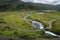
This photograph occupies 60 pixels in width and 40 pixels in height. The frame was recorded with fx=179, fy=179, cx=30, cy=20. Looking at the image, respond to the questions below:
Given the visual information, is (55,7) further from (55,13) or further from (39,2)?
(39,2)

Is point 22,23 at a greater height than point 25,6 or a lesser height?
lesser

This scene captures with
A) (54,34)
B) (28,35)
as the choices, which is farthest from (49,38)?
(28,35)

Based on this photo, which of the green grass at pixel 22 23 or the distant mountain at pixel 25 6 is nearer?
the green grass at pixel 22 23

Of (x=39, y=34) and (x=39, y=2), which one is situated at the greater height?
(x=39, y=2)

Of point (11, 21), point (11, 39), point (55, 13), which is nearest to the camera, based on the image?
point (11, 39)

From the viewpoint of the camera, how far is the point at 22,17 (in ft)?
38.3

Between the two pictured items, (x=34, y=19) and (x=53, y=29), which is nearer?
(x=53, y=29)

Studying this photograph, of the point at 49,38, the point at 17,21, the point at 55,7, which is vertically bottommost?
the point at 49,38

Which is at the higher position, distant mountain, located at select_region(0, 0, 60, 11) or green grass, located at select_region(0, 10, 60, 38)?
distant mountain, located at select_region(0, 0, 60, 11)

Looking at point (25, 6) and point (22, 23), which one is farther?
point (25, 6)

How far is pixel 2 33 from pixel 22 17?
226 cm

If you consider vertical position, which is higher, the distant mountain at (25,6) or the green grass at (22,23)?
the distant mountain at (25,6)

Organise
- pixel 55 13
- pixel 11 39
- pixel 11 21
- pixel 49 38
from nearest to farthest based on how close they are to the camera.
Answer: pixel 11 39 < pixel 49 38 < pixel 11 21 < pixel 55 13

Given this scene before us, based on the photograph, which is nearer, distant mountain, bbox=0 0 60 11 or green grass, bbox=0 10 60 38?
green grass, bbox=0 10 60 38
